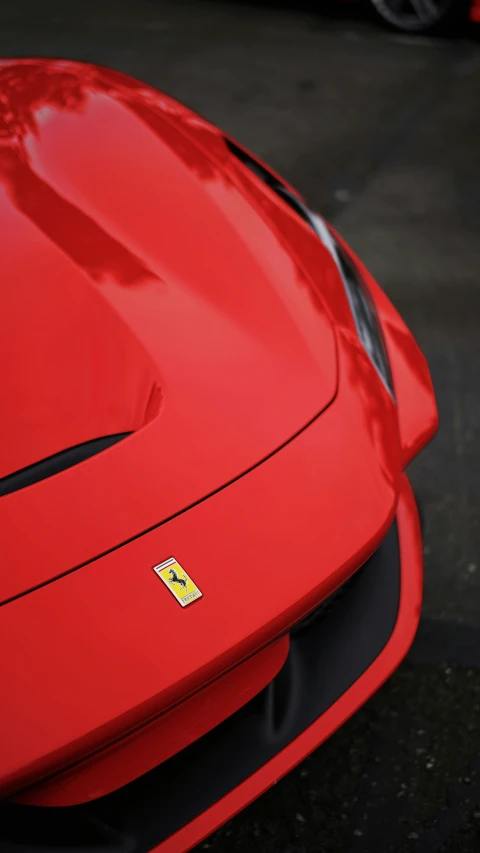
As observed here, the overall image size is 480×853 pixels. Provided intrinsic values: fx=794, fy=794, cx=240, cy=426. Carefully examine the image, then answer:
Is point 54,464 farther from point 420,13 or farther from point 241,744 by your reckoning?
point 420,13

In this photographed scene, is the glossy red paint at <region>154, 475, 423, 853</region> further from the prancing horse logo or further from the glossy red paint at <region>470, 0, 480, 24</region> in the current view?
the glossy red paint at <region>470, 0, 480, 24</region>

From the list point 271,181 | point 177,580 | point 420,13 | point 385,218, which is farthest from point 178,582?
point 420,13

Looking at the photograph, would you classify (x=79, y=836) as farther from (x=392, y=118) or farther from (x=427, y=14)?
(x=427, y=14)

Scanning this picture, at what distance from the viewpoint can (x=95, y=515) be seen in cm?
135

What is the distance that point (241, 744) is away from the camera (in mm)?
1485

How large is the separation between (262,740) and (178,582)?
0.40 meters

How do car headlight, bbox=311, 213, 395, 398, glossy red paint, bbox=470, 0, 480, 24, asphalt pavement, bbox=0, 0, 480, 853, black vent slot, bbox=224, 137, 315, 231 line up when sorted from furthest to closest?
glossy red paint, bbox=470, 0, 480, 24, black vent slot, bbox=224, 137, 315, 231, asphalt pavement, bbox=0, 0, 480, 853, car headlight, bbox=311, 213, 395, 398

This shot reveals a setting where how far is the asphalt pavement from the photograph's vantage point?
1853 millimetres

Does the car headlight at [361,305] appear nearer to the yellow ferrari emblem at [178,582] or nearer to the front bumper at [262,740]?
the front bumper at [262,740]

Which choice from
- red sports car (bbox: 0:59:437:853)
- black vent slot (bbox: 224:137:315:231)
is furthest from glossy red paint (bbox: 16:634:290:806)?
black vent slot (bbox: 224:137:315:231)

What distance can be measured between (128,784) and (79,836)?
0.38 ft

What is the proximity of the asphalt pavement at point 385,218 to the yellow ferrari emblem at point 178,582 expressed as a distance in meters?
0.82

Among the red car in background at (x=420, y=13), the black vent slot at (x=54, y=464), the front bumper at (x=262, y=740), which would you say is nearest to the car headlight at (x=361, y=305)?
the front bumper at (x=262, y=740)

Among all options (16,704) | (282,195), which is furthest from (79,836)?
(282,195)
